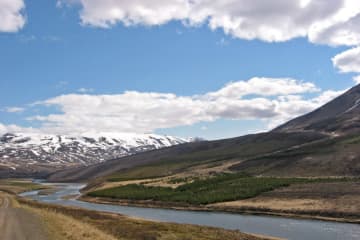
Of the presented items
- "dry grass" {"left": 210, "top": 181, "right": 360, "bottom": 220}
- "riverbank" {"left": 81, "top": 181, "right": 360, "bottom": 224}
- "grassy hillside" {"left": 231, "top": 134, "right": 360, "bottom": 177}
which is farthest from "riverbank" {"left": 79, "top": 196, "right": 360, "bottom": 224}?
"grassy hillside" {"left": 231, "top": 134, "right": 360, "bottom": 177}

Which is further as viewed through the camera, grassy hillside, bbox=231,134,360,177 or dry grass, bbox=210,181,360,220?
grassy hillside, bbox=231,134,360,177

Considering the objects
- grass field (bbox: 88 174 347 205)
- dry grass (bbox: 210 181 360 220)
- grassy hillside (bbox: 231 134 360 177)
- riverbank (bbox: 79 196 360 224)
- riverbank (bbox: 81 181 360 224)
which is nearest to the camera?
riverbank (bbox: 79 196 360 224)

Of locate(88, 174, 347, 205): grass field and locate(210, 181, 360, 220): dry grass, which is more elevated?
locate(88, 174, 347, 205): grass field

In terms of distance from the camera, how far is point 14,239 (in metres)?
39.5

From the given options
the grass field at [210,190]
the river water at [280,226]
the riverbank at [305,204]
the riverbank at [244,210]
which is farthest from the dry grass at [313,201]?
the river water at [280,226]

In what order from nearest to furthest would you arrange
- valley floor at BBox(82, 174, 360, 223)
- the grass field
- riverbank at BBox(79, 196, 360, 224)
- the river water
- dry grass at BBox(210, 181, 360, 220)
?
the river water, riverbank at BBox(79, 196, 360, 224), dry grass at BBox(210, 181, 360, 220), valley floor at BBox(82, 174, 360, 223), the grass field

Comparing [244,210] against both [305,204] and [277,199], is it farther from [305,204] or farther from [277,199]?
[305,204]

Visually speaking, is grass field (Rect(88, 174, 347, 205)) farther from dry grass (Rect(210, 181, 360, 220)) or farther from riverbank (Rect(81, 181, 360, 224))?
dry grass (Rect(210, 181, 360, 220))

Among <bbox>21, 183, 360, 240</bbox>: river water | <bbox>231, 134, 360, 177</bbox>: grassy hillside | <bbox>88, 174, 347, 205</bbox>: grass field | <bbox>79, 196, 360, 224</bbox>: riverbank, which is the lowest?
<bbox>21, 183, 360, 240</bbox>: river water

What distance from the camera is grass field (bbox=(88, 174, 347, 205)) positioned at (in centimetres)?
9962

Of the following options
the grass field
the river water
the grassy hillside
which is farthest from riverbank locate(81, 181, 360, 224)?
the grassy hillside

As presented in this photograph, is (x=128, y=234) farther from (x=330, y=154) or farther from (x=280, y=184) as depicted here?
(x=330, y=154)

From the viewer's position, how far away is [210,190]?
4444 inches

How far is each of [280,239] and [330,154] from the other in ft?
309
